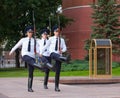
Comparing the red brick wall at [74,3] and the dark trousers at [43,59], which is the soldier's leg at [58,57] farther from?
the red brick wall at [74,3]

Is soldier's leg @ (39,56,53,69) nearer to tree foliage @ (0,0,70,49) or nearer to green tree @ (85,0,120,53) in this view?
green tree @ (85,0,120,53)

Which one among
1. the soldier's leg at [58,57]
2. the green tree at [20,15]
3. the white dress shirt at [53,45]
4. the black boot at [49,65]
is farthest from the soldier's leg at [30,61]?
the green tree at [20,15]

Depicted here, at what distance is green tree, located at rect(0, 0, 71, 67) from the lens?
142 feet

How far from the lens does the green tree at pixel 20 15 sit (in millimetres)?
43219

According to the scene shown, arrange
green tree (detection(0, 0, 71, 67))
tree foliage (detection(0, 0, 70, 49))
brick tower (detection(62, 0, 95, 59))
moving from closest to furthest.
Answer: green tree (detection(0, 0, 71, 67)) → tree foliage (detection(0, 0, 70, 49)) → brick tower (detection(62, 0, 95, 59))

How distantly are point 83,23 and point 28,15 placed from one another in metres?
13.8

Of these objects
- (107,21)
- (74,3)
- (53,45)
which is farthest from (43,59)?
(74,3)

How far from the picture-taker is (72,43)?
206 feet

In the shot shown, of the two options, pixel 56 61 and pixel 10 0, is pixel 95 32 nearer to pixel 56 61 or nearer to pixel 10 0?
pixel 10 0

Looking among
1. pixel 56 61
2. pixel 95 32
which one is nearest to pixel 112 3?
pixel 95 32

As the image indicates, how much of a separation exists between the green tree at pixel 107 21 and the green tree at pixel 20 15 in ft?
21.5

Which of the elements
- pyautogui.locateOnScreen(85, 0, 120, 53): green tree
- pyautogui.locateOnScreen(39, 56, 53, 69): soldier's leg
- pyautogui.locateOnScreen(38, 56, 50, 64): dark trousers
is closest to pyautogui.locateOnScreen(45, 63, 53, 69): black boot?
pyautogui.locateOnScreen(39, 56, 53, 69): soldier's leg

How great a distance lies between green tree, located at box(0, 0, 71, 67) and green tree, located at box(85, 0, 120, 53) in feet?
21.5

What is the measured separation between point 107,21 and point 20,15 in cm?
1045
